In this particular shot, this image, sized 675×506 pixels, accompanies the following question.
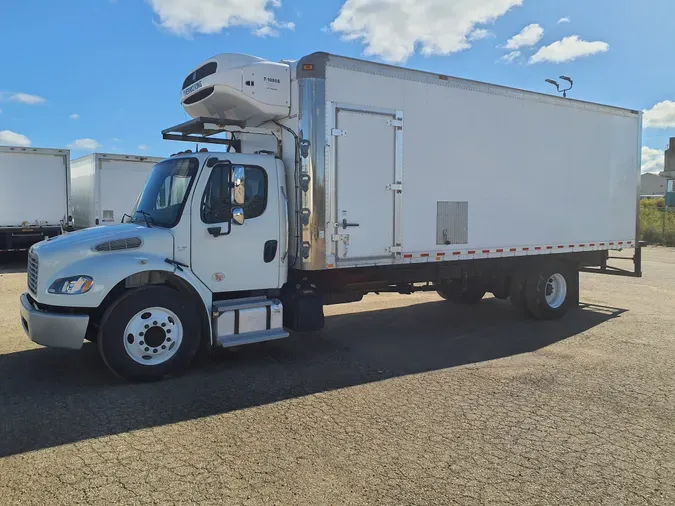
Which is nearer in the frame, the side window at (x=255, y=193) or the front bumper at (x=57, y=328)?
the front bumper at (x=57, y=328)

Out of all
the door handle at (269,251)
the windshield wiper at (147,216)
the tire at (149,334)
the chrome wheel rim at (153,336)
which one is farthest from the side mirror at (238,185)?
the chrome wheel rim at (153,336)

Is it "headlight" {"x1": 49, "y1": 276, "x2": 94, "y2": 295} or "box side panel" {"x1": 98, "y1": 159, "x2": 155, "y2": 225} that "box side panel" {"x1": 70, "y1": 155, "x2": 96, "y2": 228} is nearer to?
"box side panel" {"x1": 98, "y1": 159, "x2": 155, "y2": 225}

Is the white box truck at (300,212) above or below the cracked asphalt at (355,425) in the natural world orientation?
above

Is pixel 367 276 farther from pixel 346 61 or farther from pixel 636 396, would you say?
pixel 636 396

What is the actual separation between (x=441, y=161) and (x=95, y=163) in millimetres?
14485

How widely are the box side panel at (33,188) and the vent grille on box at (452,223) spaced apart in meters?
14.6

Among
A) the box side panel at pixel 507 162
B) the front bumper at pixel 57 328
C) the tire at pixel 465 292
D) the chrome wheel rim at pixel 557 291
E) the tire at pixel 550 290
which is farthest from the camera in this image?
the chrome wheel rim at pixel 557 291

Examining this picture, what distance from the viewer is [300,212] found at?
659 centimetres

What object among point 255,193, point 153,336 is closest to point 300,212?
point 255,193

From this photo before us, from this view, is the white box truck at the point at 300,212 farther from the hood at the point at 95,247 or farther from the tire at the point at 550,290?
the tire at the point at 550,290

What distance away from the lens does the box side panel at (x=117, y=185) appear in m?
18.5

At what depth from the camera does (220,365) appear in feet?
20.9

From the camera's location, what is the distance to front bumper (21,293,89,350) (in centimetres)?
540

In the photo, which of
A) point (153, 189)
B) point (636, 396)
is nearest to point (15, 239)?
point (153, 189)
